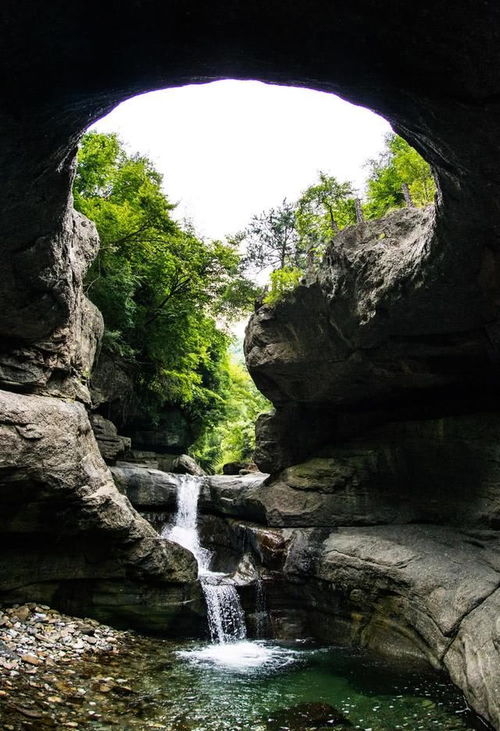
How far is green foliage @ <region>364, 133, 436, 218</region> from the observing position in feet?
41.9

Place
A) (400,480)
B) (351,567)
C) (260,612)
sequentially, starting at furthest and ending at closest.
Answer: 1. (400,480)
2. (260,612)
3. (351,567)

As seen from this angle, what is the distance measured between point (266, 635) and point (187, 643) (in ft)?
7.99

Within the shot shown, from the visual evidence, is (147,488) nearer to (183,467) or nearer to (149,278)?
(183,467)

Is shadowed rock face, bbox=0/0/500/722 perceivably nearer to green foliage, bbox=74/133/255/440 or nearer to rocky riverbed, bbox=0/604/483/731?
rocky riverbed, bbox=0/604/483/731

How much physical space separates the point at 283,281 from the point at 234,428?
2164cm

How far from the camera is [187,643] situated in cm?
996

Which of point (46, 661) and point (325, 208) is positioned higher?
point (325, 208)

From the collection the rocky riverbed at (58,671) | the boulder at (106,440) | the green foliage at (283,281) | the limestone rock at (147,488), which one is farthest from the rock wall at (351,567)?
the green foliage at (283,281)

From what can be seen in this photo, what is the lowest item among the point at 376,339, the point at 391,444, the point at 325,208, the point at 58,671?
the point at 58,671

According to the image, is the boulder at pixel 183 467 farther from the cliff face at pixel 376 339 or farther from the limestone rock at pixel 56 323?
the limestone rock at pixel 56 323

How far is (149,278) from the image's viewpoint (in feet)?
70.6

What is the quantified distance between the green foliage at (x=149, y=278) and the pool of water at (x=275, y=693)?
12523 mm

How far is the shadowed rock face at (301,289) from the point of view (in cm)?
403

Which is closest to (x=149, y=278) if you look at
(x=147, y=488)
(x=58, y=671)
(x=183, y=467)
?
(x=183, y=467)
